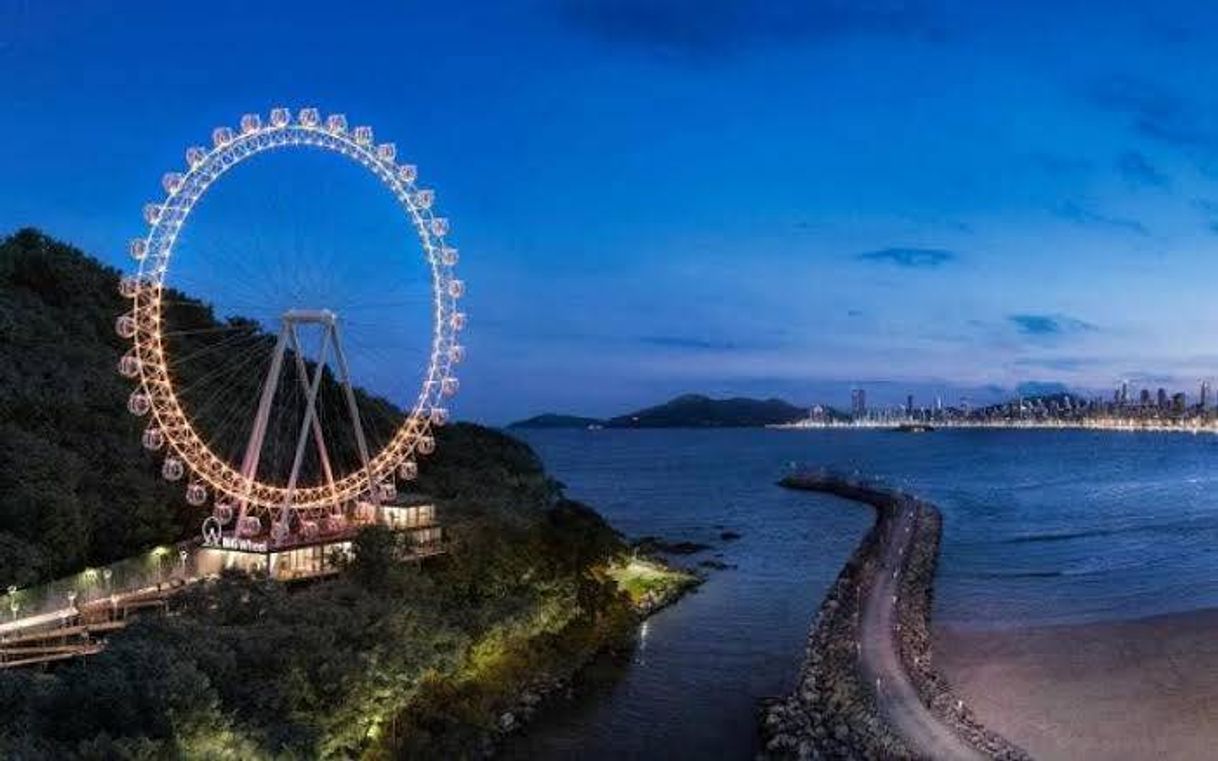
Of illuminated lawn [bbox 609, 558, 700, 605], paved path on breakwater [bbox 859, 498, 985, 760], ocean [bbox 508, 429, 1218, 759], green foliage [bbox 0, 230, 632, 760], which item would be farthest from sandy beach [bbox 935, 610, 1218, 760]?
green foliage [bbox 0, 230, 632, 760]

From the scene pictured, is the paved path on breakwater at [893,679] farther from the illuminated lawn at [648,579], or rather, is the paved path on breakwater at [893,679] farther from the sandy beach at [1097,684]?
the illuminated lawn at [648,579]

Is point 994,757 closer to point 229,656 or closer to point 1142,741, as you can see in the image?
point 1142,741

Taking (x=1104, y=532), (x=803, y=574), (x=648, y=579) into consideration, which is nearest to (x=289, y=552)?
(x=648, y=579)

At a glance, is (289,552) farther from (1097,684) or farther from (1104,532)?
(1104,532)

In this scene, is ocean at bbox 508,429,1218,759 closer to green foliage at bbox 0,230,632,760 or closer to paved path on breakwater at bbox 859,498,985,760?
paved path on breakwater at bbox 859,498,985,760

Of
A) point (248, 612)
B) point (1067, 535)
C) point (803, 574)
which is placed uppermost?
point (248, 612)

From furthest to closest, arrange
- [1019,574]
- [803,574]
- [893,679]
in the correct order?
[803,574] < [1019,574] < [893,679]

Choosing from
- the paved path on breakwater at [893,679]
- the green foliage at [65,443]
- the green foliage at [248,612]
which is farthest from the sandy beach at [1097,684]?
the green foliage at [65,443]
